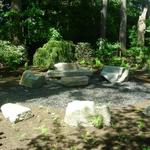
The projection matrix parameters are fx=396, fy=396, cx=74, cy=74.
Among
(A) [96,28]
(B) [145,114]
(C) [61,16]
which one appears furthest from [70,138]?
(A) [96,28]

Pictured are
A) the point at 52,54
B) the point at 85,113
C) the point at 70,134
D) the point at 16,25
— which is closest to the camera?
the point at 70,134

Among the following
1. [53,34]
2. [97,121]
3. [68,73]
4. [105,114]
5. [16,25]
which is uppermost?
[16,25]

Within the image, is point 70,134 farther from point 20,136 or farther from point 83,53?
point 83,53

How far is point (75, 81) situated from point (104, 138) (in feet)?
13.0

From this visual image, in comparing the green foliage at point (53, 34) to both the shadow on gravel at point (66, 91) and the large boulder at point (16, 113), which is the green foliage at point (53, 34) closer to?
the shadow on gravel at point (66, 91)

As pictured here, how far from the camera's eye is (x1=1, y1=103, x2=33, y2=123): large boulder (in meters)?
8.20

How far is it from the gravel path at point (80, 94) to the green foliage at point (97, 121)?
1.48 meters

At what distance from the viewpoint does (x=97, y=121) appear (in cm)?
775

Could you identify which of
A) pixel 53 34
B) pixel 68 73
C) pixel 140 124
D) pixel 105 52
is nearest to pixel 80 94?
pixel 68 73

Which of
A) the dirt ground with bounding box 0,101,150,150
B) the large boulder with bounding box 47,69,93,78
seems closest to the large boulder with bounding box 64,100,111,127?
the dirt ground with bounding box 0,101,150,150

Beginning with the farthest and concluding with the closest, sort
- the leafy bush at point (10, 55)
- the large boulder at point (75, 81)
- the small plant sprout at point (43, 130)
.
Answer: the leafy bush at point (10, 55)
the large boulder at point (75, 81)
the small plant sprout at point (43, 130)

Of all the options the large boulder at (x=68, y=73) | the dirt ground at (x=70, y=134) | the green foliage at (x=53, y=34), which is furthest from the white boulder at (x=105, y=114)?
the green foliage at (x=53, y=34)

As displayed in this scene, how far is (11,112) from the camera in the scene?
27.3ft

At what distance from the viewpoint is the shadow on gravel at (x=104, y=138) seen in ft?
23.1
